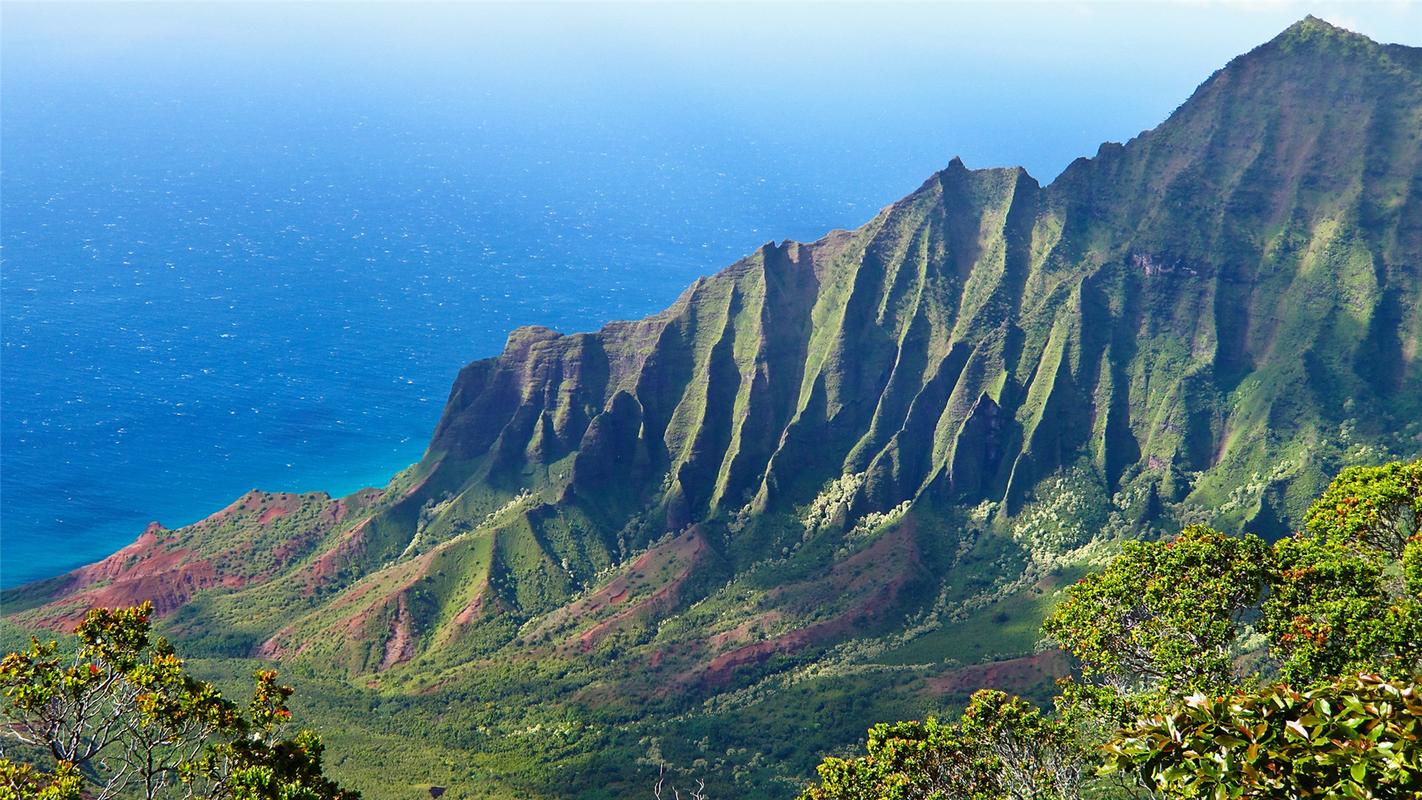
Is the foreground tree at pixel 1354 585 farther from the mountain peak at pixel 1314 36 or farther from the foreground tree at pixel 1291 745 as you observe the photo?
the mountain peak at pixel 1314 36

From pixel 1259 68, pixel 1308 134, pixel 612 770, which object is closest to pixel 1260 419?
pixel 1308 134

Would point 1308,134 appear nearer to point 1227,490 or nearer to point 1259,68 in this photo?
point 1259,68

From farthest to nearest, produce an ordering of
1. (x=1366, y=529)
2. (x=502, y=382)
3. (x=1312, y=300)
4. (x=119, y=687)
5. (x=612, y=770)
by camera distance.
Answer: (x=502, y=382)
(x=1312, y=300)
(x=612, y=770)
(x=1366, y=529)
(x=119, y=687)

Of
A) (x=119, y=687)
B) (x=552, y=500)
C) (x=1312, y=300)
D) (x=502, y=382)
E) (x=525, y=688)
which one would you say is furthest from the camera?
(x=502, y=382)

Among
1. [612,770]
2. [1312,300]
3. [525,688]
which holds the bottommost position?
[612,770]

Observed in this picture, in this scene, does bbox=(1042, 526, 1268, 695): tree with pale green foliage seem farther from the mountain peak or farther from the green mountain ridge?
the mountain peak

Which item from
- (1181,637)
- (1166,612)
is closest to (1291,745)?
(1181,637)

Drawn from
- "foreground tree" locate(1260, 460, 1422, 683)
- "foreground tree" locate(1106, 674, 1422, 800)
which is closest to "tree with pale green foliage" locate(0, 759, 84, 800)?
"foreground tree" locate(1106, 674, 1422, 800)
